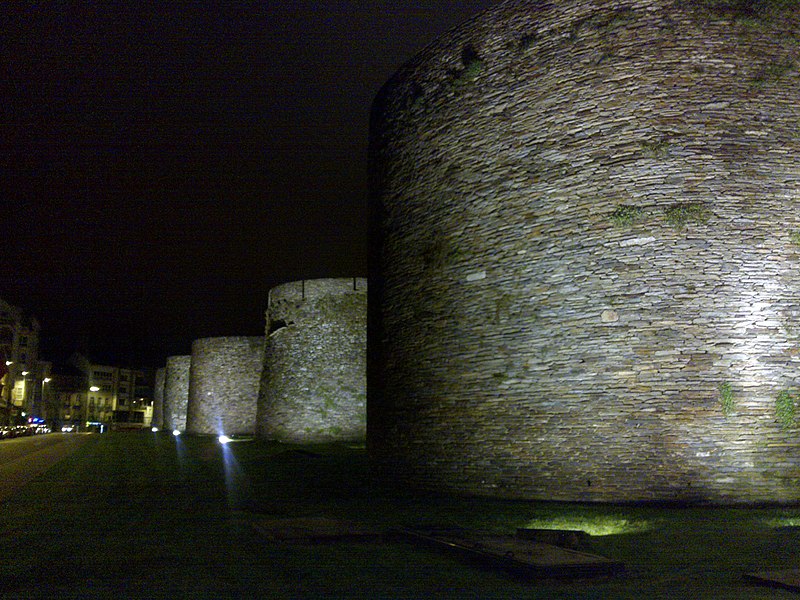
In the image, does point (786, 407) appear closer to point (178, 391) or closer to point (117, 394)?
point (178, 391)

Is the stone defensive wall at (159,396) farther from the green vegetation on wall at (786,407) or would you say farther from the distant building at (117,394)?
the green vegetation on wall at (786,407)

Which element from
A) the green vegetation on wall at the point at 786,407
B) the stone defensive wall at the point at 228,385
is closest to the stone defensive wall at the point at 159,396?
the stone defensive wall at the point at 228,385

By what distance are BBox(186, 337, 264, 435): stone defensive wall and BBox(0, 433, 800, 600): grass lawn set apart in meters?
24.7

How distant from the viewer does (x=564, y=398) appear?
9984 millimetres

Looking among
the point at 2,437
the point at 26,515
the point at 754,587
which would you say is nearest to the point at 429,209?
the point at 26,515

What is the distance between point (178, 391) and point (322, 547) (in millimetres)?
42737

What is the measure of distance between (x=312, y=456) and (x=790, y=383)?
11430 mm

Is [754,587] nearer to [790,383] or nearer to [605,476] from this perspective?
[605,476]

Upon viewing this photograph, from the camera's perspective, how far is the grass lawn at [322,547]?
5.39 m

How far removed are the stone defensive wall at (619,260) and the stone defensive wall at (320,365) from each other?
14102mm

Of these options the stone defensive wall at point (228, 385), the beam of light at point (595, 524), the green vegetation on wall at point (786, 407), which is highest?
the stone defensive wall at point (228, 385)

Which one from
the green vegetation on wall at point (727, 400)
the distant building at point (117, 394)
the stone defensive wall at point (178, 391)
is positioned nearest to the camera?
the green vegetation on wall at point (727, 400)

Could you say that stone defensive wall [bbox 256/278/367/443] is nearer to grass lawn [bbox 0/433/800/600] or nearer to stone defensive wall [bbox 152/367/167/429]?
grass lawn [bbox 0/433/800/600]

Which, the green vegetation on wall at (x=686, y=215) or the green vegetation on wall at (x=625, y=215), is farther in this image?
the green vegetation on wall at (x=625, y=215)
